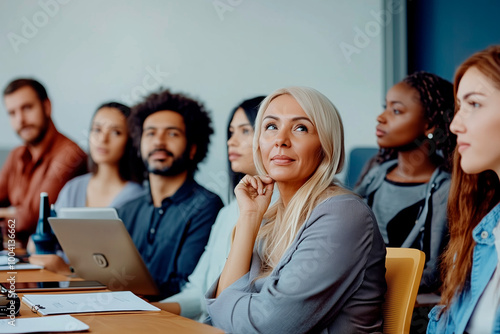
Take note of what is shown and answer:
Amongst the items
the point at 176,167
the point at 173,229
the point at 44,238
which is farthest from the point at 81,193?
the point at 44,238

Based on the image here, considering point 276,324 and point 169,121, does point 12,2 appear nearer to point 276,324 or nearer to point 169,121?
point 169,121

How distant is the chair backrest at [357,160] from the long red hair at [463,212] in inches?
93.0

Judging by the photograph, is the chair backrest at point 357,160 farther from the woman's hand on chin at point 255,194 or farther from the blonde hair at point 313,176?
the blonde hair at point 313,176

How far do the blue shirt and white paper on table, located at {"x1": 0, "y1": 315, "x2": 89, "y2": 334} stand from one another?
1915mm

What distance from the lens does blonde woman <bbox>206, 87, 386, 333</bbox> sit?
5.58 ft

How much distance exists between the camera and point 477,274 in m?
1.72

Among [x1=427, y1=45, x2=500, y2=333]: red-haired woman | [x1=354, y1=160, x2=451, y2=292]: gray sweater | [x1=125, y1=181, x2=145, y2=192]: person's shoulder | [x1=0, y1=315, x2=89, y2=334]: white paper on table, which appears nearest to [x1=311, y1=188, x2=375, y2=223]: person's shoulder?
[x1=427, y1=45, x2=500, y2=333]: red-haired woman

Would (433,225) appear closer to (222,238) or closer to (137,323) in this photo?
(222,238)

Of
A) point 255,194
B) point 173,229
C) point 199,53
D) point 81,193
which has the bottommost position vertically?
point 173,229

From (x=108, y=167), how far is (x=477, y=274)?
118 inches

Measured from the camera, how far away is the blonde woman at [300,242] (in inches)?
67.0

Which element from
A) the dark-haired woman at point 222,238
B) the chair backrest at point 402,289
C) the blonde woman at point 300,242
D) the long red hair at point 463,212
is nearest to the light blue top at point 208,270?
the dark-haired woman at point 222,238

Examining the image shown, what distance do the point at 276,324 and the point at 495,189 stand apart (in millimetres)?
755

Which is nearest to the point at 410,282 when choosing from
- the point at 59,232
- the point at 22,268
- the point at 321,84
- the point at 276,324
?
the point at 276,324
